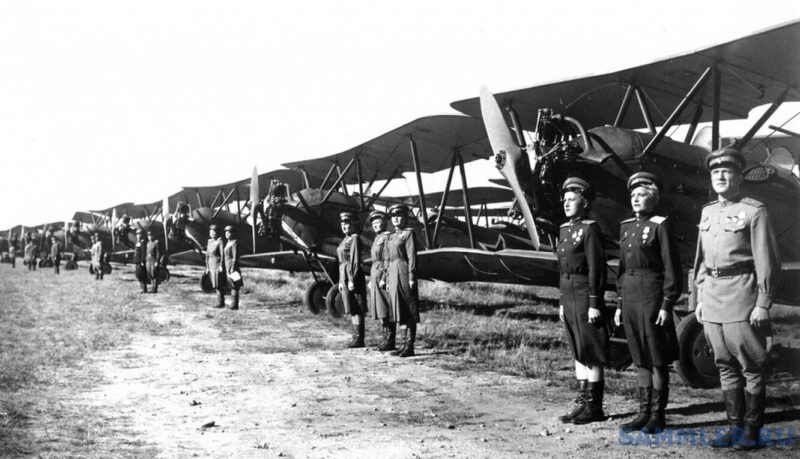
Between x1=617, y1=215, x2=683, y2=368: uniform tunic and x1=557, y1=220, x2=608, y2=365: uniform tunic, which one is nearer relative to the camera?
x1=617, y1=215, x2=683, y2=368: uniform tunic

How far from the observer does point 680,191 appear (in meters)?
5.93

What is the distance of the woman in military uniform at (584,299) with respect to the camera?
13.4 ft

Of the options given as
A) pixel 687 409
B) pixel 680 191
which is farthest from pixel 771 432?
pixel 680 191

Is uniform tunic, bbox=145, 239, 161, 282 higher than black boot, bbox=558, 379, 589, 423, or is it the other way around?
uniform tunic, bbox=145, 239, 161, 282

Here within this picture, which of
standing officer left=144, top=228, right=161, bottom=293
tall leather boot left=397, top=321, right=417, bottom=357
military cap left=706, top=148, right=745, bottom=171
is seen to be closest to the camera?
military cap left=706, top=148, right=745, bottom=171

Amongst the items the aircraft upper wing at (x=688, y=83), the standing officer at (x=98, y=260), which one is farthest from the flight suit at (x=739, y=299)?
the standing officer at (x=98, y=260)

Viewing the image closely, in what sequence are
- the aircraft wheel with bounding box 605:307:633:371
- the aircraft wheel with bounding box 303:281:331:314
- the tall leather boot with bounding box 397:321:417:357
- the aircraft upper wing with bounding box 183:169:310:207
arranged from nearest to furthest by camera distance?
the aircraft wheel with bounding box 605:307:633:371 < the tall leather boot with bounding box 397:321:417:357 < the aircraft wheel with bounding box 303:281:331:314 < the aircraft upper wing with bounding box 183:169:310:207

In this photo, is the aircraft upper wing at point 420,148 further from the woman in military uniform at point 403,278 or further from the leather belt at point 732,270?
the leather belt at point 732,270

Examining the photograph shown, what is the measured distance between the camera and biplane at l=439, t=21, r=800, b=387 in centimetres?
551

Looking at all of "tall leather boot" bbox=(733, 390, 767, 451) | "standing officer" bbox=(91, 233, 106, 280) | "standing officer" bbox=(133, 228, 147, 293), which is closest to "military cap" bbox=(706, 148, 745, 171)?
"tall leather boot" bbox=(733, 390, 767, 451)

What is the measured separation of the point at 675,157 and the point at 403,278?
311cm

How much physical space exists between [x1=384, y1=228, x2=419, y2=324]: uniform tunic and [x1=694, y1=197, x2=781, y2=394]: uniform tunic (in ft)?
12.3

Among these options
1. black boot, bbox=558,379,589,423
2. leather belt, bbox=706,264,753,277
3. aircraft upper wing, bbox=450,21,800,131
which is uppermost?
aircraft upper wing, bbox=450,21,800,131

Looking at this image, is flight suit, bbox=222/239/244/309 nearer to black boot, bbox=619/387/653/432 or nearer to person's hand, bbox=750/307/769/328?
black boot, bbox=619/387/653/432
